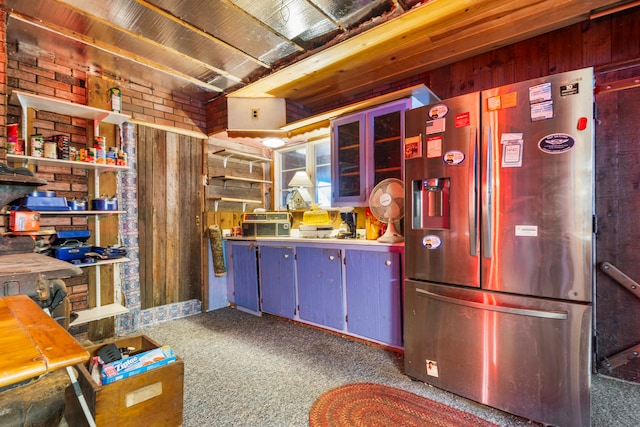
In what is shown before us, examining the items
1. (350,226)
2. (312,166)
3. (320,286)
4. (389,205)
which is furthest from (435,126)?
(312,166)

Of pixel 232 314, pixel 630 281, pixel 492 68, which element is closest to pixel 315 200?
pixel 232 314

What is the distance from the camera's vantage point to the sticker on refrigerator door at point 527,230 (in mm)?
1614

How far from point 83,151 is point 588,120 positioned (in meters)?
3.50

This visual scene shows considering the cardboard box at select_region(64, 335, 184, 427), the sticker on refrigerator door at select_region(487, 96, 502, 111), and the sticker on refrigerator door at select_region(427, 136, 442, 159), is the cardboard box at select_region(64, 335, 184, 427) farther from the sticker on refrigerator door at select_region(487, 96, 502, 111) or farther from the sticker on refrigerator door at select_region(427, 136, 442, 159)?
the sticker on refrigerator door at select_region(487, 96, 502, 111)

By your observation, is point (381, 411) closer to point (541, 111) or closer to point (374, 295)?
point (374, 295)

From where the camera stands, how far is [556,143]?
5.14ft

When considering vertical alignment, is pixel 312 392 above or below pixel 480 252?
below

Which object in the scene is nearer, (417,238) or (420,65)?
(417,238)

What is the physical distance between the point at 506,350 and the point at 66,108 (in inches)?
142

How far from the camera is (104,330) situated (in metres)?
2.80

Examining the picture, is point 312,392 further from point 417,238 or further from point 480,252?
point 480,252

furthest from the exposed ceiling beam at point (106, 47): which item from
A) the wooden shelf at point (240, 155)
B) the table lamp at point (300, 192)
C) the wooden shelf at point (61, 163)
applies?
the table lamp at point (300, 192)

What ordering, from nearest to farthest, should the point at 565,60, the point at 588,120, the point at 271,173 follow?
the point at 588,120 < the point at 565,60 < the point at 271,173

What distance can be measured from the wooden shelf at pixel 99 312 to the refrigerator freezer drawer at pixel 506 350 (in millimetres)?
2491
